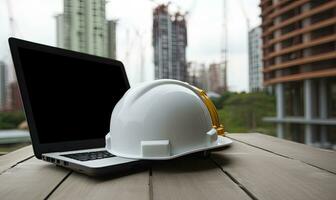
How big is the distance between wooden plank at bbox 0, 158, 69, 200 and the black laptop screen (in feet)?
0.17

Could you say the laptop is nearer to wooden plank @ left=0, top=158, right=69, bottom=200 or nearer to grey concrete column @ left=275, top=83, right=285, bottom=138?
wooden plank @ left=0, top=158, right=69, bottom=200

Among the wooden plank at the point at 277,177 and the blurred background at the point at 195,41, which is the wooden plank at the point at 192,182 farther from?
the blurred background at the point at 195,41

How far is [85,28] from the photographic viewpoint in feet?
3.52

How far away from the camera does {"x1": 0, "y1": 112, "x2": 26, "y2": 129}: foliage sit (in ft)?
3.53

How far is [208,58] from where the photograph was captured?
1.65 metres

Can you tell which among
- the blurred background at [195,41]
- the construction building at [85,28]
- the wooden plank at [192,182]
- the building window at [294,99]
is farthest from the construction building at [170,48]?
the building window at [294,99]

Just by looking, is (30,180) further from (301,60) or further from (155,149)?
(301,60)

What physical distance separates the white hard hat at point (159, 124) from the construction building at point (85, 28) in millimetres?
675

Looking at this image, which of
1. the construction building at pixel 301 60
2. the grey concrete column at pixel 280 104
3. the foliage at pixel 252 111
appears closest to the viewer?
the foliage at pixel 252 111

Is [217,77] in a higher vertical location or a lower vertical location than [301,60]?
lower

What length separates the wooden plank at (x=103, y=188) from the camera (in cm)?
29

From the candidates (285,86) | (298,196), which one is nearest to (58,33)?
(298,196)

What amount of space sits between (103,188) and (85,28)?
2.88ft

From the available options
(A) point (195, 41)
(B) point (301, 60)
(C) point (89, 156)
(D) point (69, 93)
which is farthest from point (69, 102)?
(B) point (301, 60)
